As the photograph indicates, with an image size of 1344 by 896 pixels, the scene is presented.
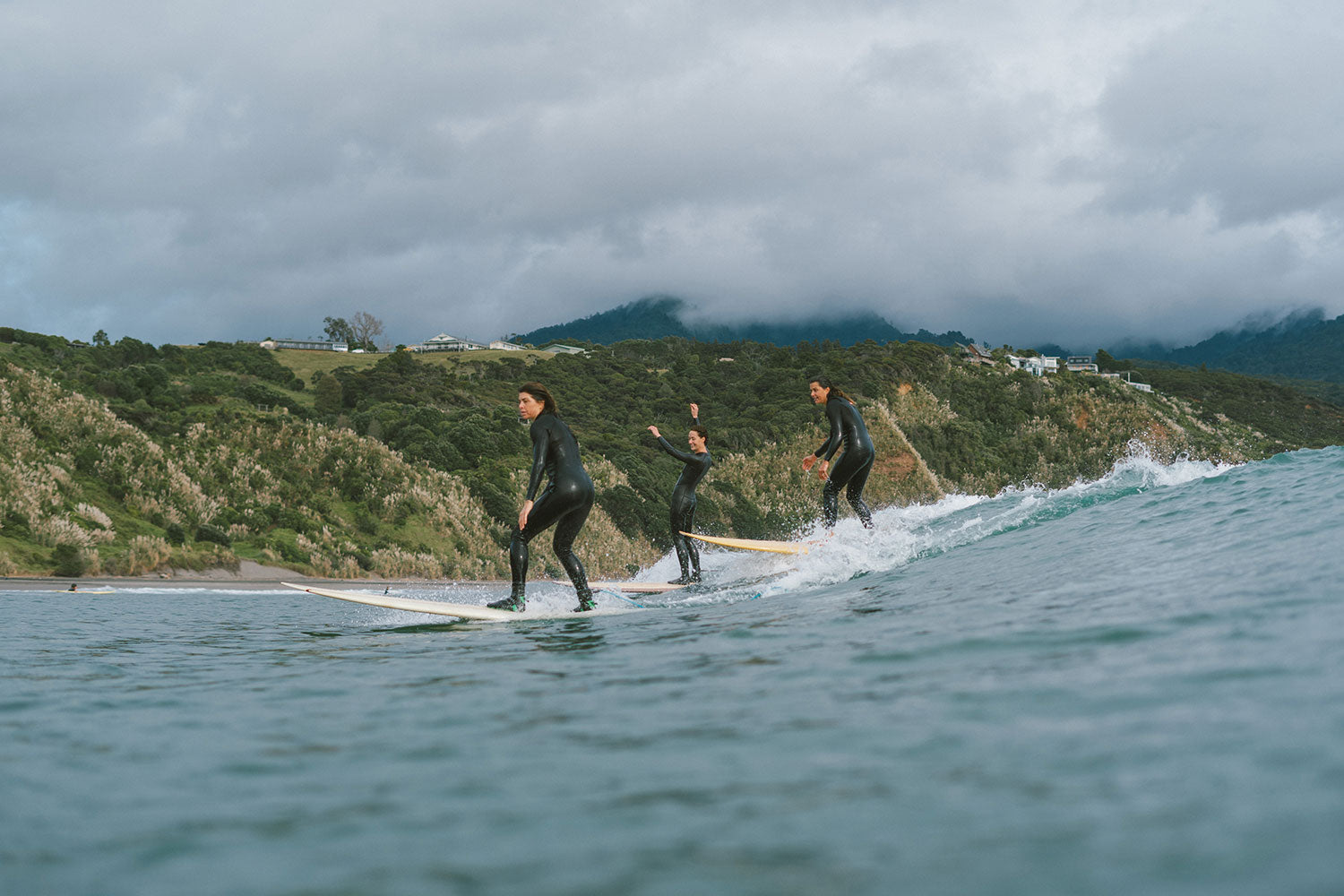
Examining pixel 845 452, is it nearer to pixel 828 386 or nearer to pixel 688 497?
pixel 828 386

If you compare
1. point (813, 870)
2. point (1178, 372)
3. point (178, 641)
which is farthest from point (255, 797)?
point (1178, 372)

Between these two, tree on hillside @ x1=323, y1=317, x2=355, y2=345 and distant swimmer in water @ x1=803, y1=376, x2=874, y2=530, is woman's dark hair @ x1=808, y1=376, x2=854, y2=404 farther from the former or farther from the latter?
tree on hillside @ x1=323, y1=317, x2=355, y2=345

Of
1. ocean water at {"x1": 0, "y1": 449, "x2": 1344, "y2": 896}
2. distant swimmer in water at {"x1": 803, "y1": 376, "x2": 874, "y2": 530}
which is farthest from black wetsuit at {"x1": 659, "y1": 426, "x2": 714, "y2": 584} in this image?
ocean water at {"x1": 0, "y1": 449, "x2": 1344, "y2": 896}

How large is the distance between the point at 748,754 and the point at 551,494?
666 centimetres

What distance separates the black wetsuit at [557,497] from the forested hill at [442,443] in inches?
631

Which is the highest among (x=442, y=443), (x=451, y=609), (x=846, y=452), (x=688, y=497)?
(x=442, y=443)

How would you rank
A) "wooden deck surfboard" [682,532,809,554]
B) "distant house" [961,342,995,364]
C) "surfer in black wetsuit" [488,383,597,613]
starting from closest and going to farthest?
1. "surfer in black wetsuit" [488,383,597,613]
2. "wooden deck surfboard" [682,532,809,554]
3. "distant house" [961,342,995,364]

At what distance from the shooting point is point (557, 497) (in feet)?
31.8

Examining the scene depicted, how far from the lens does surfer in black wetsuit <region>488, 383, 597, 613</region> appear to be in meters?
9.71

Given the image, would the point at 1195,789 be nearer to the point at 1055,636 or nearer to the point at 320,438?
the point at 1055,636

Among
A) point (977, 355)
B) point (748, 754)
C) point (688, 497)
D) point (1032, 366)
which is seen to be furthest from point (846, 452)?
point (1032, 366)

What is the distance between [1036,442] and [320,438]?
59.7 metres

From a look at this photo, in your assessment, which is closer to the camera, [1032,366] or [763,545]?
[763,545]

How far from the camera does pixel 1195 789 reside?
8.30 ft
